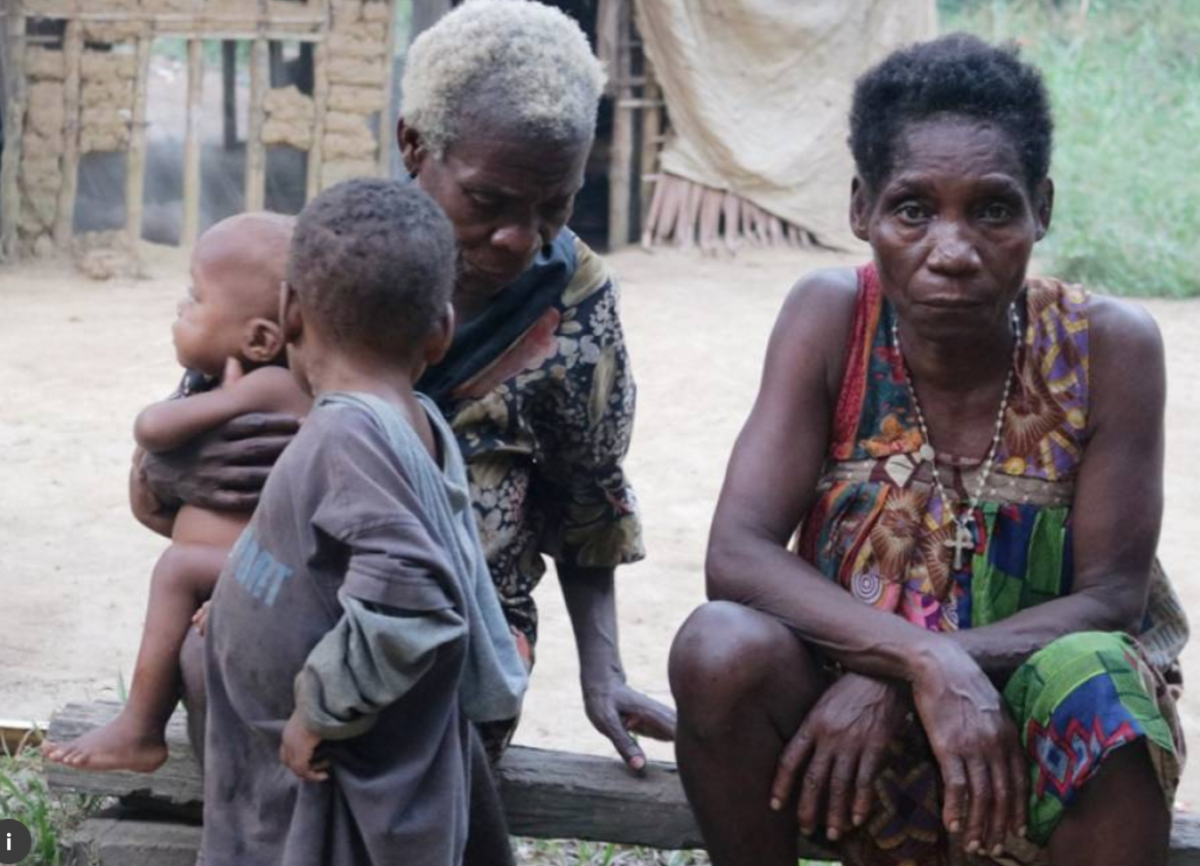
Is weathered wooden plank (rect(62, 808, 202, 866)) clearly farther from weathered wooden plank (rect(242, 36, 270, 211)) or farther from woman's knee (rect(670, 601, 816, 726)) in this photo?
weathered wooden plank (rect(242, 36, 270, 211))

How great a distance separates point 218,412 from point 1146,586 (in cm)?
140

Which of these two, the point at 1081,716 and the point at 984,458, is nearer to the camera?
the point at 1081,716

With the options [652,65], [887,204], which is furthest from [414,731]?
[652,65]

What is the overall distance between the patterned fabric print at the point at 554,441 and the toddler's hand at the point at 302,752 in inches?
26.2

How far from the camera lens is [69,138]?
10492 millimetres

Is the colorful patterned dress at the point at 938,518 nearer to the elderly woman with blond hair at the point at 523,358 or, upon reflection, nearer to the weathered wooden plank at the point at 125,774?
the elderly woman with blond hair at the point at 523,358

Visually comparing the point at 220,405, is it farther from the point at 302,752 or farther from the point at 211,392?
the point at 302,752

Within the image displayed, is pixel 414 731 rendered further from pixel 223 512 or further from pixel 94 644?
pixel 94 644

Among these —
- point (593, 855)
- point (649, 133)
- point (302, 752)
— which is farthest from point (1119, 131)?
point (302, 752)

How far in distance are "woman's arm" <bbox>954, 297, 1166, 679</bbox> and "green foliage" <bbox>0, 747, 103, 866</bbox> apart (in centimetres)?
173

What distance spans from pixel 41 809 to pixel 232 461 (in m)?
1.08

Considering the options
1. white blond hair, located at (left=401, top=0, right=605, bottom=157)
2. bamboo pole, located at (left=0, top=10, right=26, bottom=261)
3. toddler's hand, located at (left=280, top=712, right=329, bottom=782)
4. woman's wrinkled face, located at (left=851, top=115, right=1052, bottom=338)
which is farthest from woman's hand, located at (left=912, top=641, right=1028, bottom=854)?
bamboo pole, located at (left=0, top=10, right=26, bottom=261)

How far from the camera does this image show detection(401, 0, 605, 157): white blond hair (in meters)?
2.61

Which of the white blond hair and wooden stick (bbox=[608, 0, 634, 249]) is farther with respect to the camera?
wooden stick (bbox=[608, 0, 634, 249])
